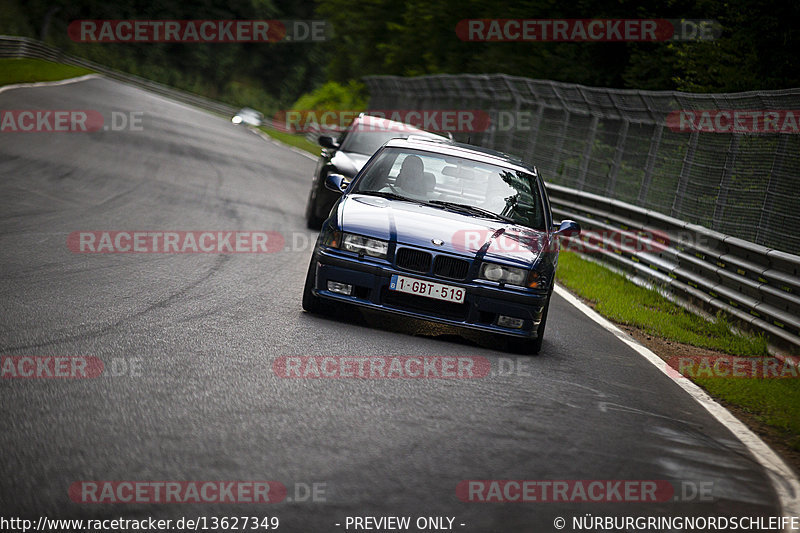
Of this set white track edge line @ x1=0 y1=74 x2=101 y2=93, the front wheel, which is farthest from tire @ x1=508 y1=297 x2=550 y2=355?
white track edge line @ x1=0 y1=74 x2=101 y2=93

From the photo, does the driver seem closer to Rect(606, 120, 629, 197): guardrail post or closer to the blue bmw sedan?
the blue bmw sedan

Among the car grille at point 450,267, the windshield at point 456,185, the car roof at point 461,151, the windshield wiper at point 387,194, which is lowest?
the car grille at point 450,267

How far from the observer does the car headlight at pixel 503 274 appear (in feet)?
25.0

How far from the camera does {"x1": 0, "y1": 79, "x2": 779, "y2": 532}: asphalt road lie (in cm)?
422

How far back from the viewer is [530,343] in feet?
26.0

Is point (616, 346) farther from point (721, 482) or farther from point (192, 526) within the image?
point (192, 526)

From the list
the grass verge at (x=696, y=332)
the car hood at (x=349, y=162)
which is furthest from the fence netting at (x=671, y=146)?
the car hood at (x=349, y=162)

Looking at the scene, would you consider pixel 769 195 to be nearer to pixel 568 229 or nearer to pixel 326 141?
pixel 568 229

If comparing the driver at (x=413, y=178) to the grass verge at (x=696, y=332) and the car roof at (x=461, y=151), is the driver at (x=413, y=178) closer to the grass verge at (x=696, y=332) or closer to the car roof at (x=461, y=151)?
the car roof at (x=461, y=151)

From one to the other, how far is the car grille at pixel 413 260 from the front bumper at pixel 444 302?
5 centimetres

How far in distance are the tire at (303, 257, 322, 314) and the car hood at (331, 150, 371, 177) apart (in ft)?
19.1

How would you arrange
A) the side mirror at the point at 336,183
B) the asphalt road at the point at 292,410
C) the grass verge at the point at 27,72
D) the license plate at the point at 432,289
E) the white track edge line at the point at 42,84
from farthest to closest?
the grass verge at the point at 27,72 → the white track edge line at the point at 42,84 → the side mirror at the point at 336,183 → the license plate at the point at 432,289 → the asphalt road at the point at 292,410

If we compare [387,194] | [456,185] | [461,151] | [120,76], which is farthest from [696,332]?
[120,76]

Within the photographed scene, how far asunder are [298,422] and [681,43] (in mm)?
21404
